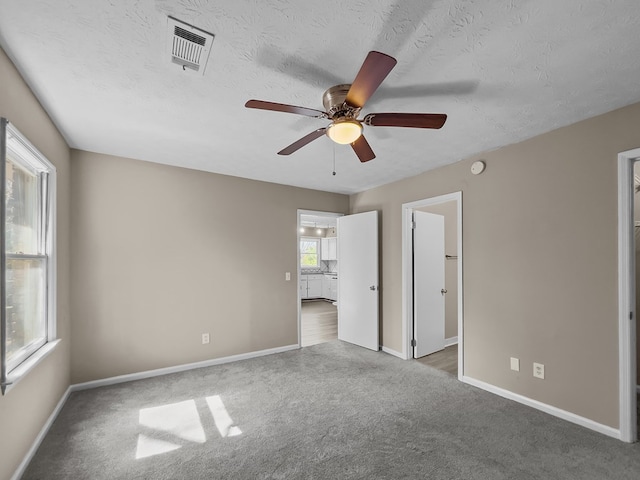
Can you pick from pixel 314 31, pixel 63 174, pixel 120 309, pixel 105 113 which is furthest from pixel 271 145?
pixel 120 309

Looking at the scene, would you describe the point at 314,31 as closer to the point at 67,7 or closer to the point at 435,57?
the point at 435,57

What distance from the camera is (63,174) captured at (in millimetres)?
2867

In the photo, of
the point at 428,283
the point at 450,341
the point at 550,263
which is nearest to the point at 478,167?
the point at 550,263

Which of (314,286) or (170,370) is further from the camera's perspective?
(314,286)

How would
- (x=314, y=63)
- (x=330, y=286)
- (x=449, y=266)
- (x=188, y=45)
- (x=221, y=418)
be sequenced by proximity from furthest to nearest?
(x=330, y=286) < (x=449, y=266) < (x=221, y=418) < (x=314, y=63) < (x=188, y=45)

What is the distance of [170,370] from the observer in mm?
3561

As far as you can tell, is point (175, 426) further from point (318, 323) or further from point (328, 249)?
point (328, 249)

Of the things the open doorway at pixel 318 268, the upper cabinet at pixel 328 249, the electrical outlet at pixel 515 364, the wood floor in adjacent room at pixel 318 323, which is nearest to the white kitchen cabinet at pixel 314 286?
the open doorway at pixel 318 268

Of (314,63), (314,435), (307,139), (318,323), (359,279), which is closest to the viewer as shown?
(314,63)

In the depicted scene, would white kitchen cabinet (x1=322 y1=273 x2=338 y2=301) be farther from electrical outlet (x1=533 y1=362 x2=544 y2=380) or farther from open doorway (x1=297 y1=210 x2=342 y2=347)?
electrical outlet (x1=533 y1=362 x2=544 y2=380)

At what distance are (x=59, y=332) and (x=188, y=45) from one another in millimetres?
2703

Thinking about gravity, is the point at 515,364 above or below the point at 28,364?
below

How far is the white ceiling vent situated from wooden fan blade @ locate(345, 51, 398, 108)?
30.4 inches

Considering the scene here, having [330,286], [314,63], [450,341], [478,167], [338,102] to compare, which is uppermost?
[314,63]
